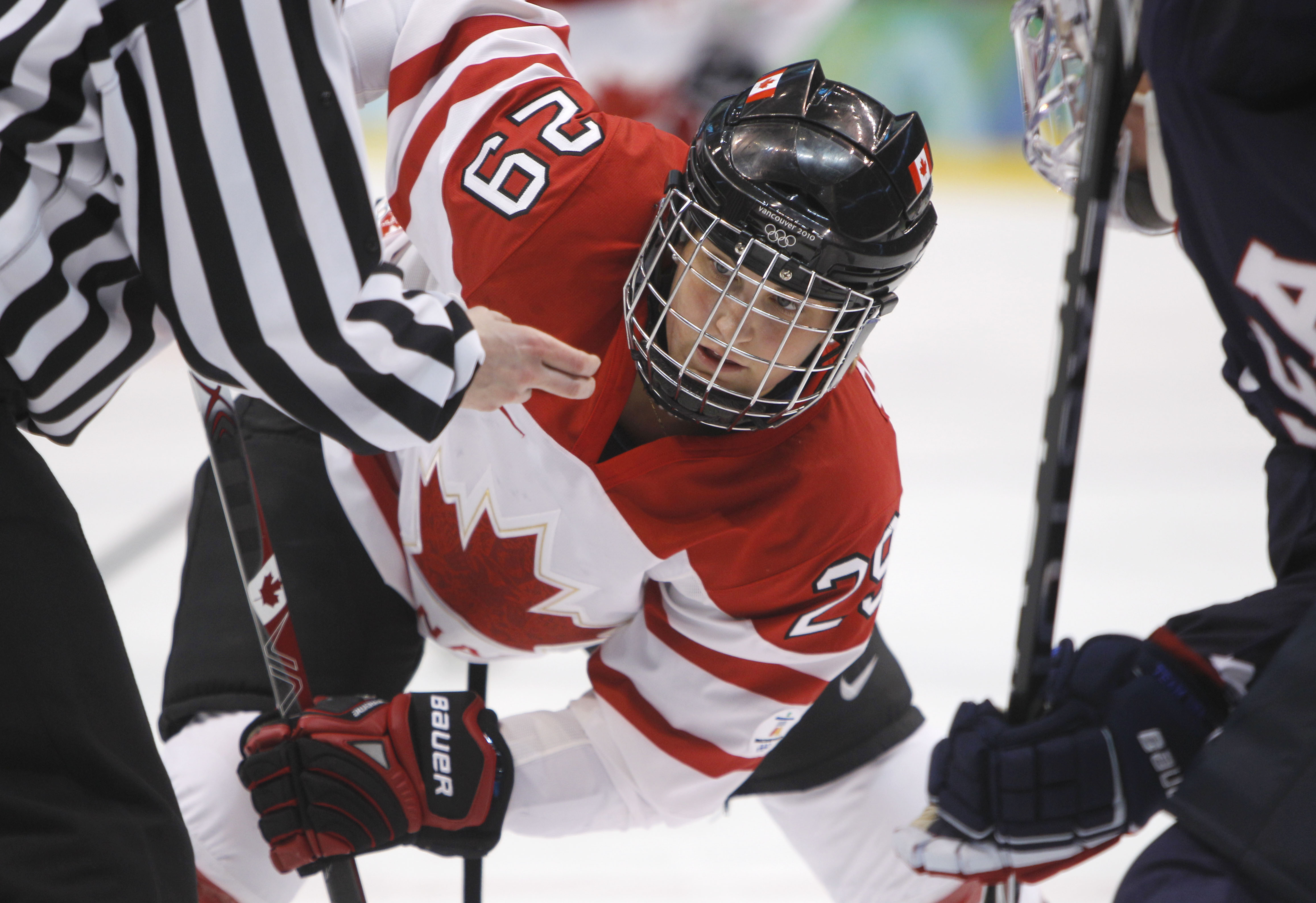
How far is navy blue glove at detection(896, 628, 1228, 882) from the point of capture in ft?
3.33

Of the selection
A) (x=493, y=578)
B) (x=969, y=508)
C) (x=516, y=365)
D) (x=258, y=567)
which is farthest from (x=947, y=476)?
(x=516, y=365)

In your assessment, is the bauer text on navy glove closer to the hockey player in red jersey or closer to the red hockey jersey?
the hockey player in red jersey

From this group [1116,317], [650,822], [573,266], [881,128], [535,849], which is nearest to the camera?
[881,128]

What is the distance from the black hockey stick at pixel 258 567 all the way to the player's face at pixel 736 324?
0.57 metres

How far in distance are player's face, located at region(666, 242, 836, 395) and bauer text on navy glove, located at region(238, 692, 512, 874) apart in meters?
0.55

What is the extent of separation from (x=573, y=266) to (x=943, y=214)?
4.40 meters

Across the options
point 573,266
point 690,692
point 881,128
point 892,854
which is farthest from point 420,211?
point 892,854

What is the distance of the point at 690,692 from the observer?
1463mm

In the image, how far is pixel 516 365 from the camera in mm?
1066

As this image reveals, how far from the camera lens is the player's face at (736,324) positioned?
1.26 metres

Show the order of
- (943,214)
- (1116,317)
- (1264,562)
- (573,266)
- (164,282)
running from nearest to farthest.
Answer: (164,282) → (573,266) → (1264,562) → (1116,317) → (943,214)

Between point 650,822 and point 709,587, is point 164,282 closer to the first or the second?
point 709,587

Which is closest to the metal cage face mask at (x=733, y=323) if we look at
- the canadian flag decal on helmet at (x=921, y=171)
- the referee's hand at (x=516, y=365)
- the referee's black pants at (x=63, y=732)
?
the canadian flag decal on helmet at (x=921, y=171)

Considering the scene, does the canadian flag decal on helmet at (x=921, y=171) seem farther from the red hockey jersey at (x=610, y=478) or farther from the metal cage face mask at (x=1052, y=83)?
the red hockey jersey at (x=610, y=478)
